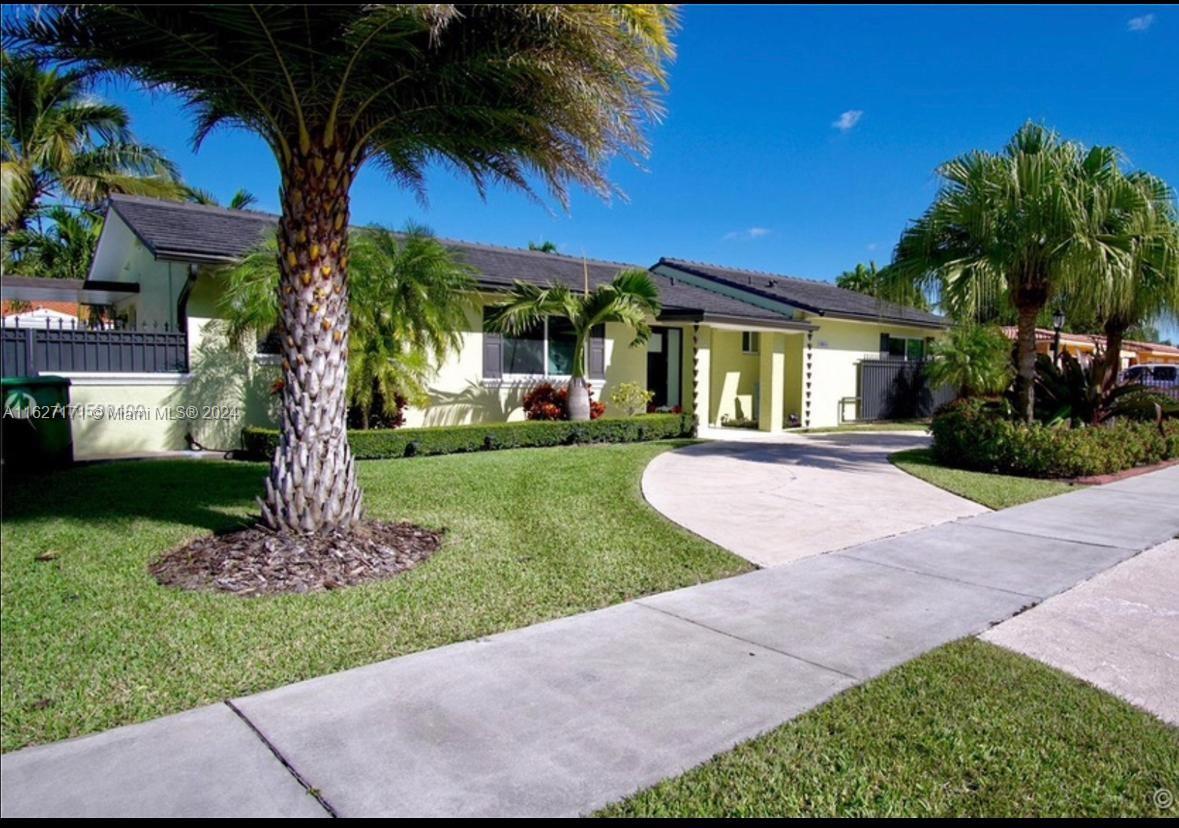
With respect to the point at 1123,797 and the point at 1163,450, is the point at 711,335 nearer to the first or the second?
the point at 1163,450

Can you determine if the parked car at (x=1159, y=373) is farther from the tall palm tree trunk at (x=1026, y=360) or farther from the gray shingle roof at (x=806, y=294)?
the tall palm tree trunk at (x=1026, y=360)

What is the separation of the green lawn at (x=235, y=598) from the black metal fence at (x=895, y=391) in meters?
13.9

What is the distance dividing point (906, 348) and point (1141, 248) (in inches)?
469

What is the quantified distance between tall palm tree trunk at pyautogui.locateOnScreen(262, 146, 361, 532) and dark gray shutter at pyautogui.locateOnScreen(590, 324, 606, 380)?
10.4 m

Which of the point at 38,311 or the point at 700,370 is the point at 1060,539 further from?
the point at 38,311

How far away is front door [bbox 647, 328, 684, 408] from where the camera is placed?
1844 cm

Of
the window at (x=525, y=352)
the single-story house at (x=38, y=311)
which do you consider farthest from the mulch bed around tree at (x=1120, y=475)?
the single-story house at (x=38, y=311)

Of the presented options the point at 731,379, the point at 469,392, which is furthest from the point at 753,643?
the point at 731,379

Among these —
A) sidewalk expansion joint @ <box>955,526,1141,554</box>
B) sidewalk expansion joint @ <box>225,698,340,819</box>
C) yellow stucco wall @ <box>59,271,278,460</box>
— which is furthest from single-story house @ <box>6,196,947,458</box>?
sidewalk expansion joint @ <box>225,698,340,819</box>

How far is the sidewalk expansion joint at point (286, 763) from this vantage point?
283 centimetres

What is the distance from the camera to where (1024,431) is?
11445mm

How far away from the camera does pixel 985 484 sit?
1038cm

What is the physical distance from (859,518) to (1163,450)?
9.00m

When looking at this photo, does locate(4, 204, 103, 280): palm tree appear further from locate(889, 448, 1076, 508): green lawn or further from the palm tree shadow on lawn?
locate(889, 448, 1076, 508): green lawn
